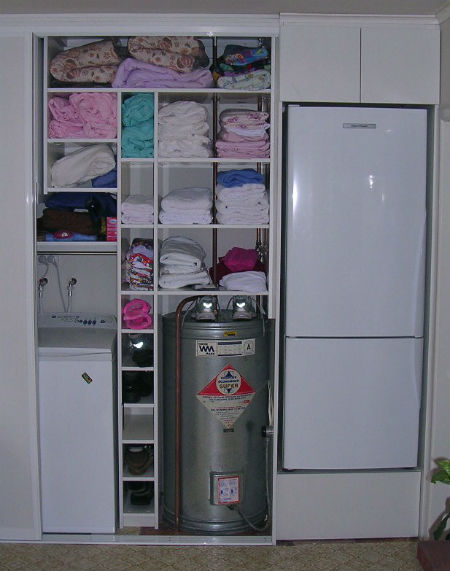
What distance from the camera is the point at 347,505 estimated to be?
116 inches

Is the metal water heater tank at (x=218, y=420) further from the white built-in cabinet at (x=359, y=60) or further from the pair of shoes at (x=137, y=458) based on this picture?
the white built-in cabinet at (x=359, y=60)

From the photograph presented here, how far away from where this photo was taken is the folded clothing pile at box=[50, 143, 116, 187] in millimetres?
2988

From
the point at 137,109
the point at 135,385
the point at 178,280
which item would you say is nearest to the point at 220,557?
the point at 135,385

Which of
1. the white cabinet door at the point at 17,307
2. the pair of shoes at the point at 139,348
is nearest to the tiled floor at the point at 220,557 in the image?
the white cabinet door at the point at 17,307

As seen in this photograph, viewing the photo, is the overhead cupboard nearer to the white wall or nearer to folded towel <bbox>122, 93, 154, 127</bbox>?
folded towel <bbox>122, 93, 154, 127</bbox>

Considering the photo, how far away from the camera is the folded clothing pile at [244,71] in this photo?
2.91m

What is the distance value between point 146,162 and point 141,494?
1.66 m

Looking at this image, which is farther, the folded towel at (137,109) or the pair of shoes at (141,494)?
the pair of shoes at (141,494)

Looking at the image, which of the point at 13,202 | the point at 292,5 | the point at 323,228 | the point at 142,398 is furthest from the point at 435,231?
the point at 13,202

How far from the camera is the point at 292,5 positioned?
8.71ft

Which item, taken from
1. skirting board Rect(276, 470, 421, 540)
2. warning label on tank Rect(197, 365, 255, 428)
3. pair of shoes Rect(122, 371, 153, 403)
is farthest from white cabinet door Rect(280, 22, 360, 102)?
skirting board Rect(276, 470, 421, 540)

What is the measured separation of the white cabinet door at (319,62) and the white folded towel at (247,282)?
0.83 m

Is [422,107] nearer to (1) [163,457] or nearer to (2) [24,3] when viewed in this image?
(2) [24,3]

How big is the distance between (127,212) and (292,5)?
118 centimetres
